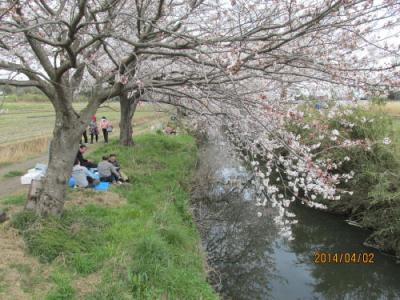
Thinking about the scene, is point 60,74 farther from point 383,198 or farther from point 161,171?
point 383,198

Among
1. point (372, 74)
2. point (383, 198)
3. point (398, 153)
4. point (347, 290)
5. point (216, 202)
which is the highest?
point (372, 74)

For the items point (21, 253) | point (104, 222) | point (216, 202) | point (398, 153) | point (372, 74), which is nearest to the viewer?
point (372, 74)

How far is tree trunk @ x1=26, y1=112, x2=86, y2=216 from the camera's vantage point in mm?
6484

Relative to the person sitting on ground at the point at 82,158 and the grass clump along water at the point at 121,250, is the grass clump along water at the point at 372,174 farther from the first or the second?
the person sitting on ground at the point at 82,158

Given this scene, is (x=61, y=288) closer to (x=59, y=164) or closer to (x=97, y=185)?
(x=59, y=164)

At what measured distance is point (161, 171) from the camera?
12.7 m

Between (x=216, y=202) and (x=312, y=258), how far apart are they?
3.81m

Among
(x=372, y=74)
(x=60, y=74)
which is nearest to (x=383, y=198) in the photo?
(x=372, y=74)

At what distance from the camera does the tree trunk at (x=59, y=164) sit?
6484mm

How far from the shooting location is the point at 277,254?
9531mm

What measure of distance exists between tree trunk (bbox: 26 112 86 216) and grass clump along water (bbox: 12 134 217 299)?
0.27 m

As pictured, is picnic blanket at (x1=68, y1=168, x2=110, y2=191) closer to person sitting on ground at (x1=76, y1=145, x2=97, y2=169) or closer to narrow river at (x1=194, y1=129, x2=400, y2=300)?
person sitting on ground at (x1=76, y1=145, x2=97, y2=169)
